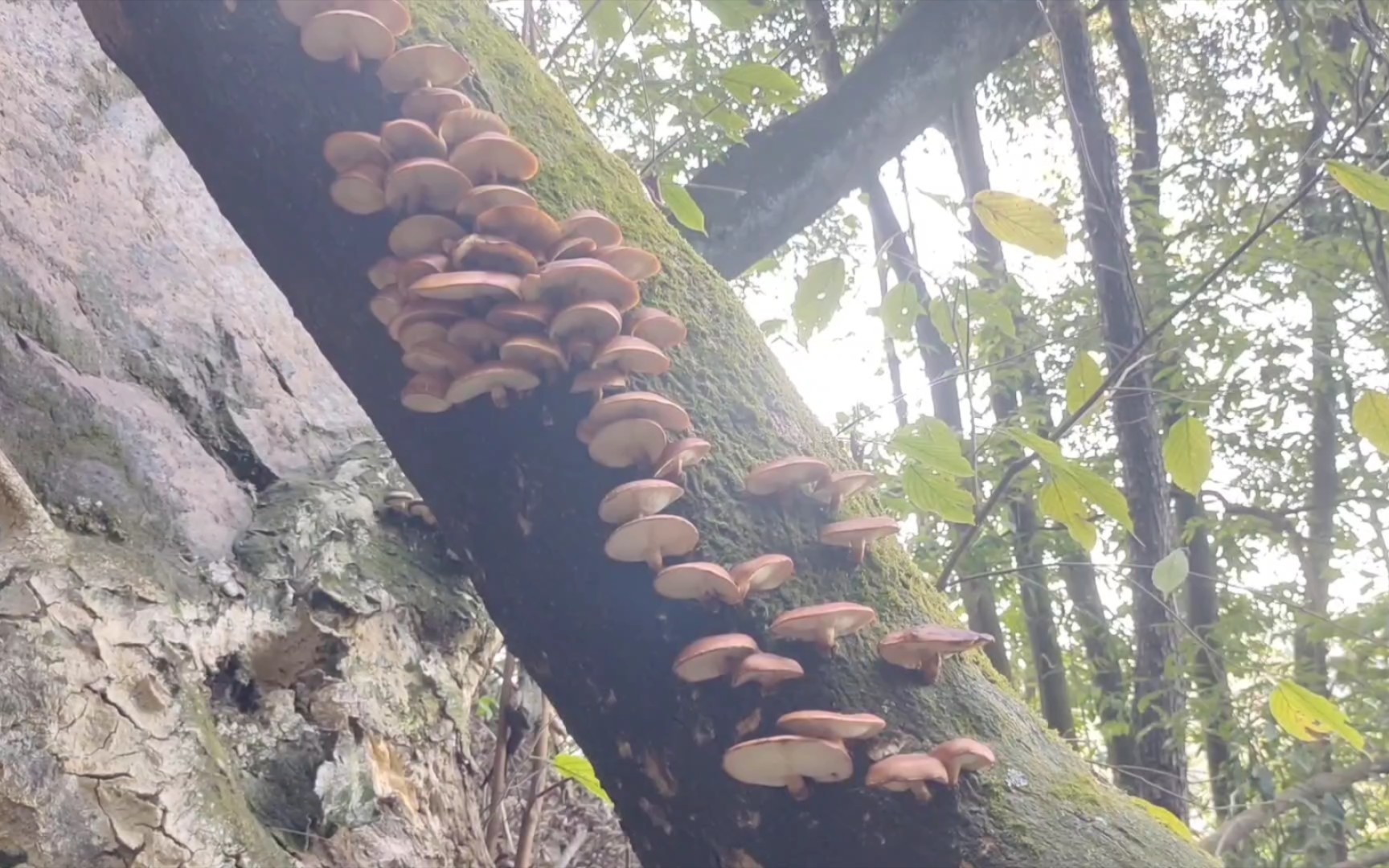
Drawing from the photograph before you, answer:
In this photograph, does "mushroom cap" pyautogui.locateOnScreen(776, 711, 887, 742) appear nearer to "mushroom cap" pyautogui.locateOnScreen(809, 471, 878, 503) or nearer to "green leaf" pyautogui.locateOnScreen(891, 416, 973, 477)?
"mushroom cap" pyautogui.locateOnScreen(809, 471, 878, 503)

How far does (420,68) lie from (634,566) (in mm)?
628

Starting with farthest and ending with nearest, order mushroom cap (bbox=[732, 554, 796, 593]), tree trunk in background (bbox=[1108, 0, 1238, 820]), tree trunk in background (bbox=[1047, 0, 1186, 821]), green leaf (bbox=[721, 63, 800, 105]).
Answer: tree trunk in background (bbox=[1108, 0, 1238, 820]) < tree trunk in background (bbox=[1047, 0, 1186, 821]) < green leaf (bbox=[721, 63, 800, 105]) < mushroom cap (bbox=[732, 554, 796, 593])

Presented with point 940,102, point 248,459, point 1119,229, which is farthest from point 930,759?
point 1119,229

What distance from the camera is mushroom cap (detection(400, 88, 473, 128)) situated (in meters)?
1.17

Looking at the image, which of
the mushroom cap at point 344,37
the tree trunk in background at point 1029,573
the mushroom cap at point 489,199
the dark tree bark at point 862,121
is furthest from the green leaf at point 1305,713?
Result: the tree trunk in background at point 1029,573

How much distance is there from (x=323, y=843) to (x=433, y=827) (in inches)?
10.1

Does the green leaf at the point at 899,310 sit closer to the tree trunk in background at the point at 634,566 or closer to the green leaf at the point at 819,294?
the green leaf at the point at 819,294

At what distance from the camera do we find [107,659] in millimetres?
1430

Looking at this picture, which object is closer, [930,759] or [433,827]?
[930,759]

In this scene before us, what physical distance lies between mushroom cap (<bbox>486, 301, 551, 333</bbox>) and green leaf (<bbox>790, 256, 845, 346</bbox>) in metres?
0.98

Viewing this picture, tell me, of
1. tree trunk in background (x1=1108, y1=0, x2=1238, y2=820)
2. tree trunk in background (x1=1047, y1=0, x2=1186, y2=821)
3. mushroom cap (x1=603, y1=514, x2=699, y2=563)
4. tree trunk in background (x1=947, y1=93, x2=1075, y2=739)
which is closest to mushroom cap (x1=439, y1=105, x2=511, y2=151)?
mushroom cap (x1=603, y1=514, x2=699, y2=563)

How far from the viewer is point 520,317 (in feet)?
3.56

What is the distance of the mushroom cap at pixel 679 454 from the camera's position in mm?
1074

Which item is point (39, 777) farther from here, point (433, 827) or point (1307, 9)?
point (1307, 9)
